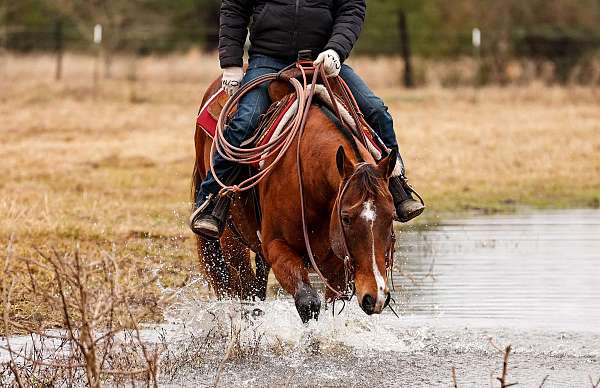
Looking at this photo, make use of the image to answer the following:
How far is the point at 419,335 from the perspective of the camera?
8.55 metres

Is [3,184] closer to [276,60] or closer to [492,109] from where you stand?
[276,60]

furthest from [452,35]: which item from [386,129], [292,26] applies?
[386,129]

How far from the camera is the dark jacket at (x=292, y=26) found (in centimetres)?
835

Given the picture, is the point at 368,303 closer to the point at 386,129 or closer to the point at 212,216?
the point at 386,129

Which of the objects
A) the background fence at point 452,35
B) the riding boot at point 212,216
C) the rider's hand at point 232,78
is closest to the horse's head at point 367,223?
the riding boot at point 212,216

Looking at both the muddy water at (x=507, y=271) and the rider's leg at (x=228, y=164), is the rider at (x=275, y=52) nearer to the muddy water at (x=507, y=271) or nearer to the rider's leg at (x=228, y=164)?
the rider's leg at (x=228, y=164)

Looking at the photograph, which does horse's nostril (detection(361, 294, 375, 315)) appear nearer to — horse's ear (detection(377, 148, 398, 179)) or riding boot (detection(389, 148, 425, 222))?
horse's ear (detection(377, 148, 398, 179))

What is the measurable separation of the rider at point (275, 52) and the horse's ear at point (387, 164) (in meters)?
1.03

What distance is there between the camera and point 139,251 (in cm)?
1159

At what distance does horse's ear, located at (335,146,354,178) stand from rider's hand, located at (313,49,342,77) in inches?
50.4

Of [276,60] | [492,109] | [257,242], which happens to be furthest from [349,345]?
[492,109]

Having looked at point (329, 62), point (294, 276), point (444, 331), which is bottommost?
point (444, 331)

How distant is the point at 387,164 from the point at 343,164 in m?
0.24

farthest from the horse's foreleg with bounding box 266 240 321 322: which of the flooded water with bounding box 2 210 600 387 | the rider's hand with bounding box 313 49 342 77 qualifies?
the rider's hand with bounding box 313 49 342 77
